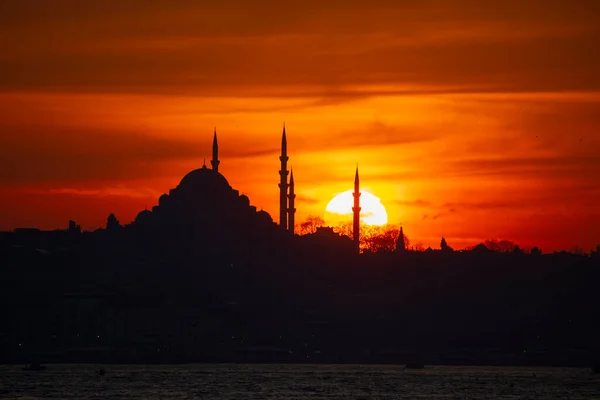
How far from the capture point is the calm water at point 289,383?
14900 centimetres

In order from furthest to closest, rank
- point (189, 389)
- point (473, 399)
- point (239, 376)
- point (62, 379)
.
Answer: point (239, 376) → point (62, 379) → point (189, 389) → point (473, 399)

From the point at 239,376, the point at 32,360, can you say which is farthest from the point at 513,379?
the point at 32,360

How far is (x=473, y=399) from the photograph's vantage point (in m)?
146

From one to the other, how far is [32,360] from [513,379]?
5644cm

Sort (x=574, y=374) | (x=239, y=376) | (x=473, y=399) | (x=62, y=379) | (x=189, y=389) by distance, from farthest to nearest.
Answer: (x=574, y=374), (x=239, y=376), (x=62, y=379), (x=189, y=389), (x=473, y=399)

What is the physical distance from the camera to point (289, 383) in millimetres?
166000

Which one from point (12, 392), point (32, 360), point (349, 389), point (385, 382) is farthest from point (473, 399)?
point (32, 360)

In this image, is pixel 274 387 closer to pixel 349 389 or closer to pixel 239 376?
pixel 349 389

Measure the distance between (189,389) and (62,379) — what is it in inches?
767

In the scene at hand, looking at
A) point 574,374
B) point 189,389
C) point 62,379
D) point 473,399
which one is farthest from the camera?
point 574,374

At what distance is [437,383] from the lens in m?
170

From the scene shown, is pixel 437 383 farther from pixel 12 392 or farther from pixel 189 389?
pixel 12 392

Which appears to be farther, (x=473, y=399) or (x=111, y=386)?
(x=111, y=386)

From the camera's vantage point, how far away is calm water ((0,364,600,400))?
14900 cm
